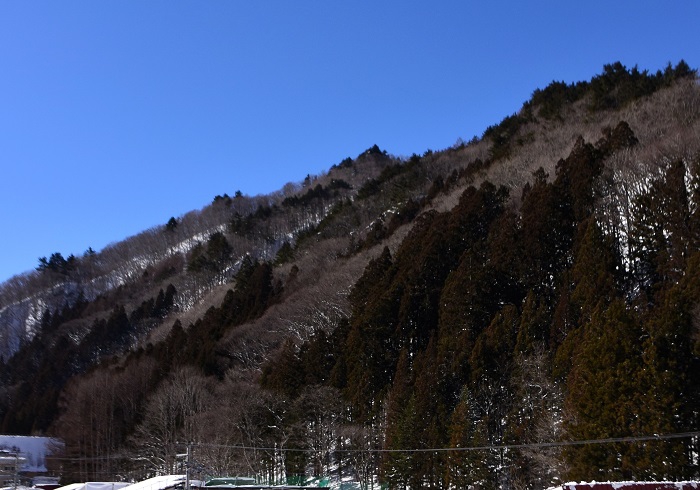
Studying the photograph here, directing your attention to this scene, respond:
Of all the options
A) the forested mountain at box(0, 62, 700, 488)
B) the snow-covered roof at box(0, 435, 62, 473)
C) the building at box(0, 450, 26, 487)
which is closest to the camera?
the forested mountain at box(0, 62, 700, 488)

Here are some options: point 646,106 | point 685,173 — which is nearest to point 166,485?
point 685,173

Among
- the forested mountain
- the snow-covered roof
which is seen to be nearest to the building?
the forested mountain

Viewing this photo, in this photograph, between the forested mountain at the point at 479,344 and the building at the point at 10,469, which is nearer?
the forested mountain at the point at 479,344

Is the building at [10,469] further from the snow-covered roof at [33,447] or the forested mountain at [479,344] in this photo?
the snow-covered roof at [33,447]

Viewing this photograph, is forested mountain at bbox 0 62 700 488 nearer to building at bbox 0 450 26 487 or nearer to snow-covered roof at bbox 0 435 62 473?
snow-covered roof at bbox 0 435 62 473

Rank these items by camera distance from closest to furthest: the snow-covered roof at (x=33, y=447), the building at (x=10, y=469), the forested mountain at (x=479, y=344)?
the forested mountain at (x=479, y=344) → the building at (x=10, y=469) → the snow-covered roof at (x=33, y=447)

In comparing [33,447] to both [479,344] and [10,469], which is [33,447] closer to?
[10,469]

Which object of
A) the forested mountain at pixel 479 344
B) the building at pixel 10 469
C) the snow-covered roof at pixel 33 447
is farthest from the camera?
the snow-covered roof at pixel 33 447

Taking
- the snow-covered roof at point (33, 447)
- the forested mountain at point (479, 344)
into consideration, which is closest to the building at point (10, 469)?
the forested mountain at point (479, 344)

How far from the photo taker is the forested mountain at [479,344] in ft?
75.7

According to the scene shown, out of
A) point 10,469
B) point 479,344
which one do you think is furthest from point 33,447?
point 479,344

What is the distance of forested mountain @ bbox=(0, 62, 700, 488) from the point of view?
23078 mm

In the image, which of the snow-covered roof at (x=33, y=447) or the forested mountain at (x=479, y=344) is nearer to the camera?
the forested mountain at (x=479, y=344)

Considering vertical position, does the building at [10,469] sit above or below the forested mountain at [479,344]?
below
